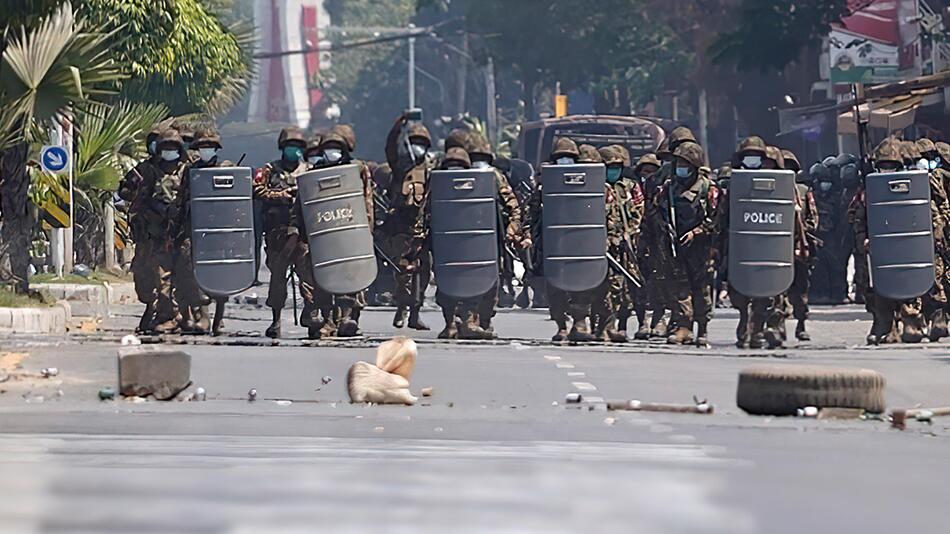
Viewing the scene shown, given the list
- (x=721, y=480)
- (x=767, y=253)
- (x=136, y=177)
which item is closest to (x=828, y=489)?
(x=721, y=480)

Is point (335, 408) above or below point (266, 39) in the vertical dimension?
below

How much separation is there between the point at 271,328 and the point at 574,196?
295cm

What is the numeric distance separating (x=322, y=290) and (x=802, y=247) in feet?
13.9

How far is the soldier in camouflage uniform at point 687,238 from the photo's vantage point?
20234mm

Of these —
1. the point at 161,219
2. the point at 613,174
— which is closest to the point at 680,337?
the point at 613,174

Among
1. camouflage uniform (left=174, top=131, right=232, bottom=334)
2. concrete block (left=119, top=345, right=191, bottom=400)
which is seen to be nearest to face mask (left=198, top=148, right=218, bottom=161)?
camouflage uniform (left=174, top=131, right=232, bottom=334)

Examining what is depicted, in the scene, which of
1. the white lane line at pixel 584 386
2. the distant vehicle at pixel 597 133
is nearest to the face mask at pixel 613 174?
the white lane line at pixel 584 386

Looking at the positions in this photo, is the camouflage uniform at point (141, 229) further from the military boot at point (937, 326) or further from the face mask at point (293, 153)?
the military boot at point (937, 326)

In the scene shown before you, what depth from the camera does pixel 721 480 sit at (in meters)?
10.0

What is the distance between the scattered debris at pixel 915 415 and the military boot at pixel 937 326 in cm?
654

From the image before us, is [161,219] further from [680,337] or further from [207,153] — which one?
[680,337]

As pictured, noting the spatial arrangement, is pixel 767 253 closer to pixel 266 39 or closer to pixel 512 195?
pixel 512 195

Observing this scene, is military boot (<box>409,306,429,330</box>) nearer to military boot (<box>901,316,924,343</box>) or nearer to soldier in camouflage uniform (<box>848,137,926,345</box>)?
soldier in camouflage uniform (<box>848,137,926,345</box>)

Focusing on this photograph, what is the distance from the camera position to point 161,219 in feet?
67.0
